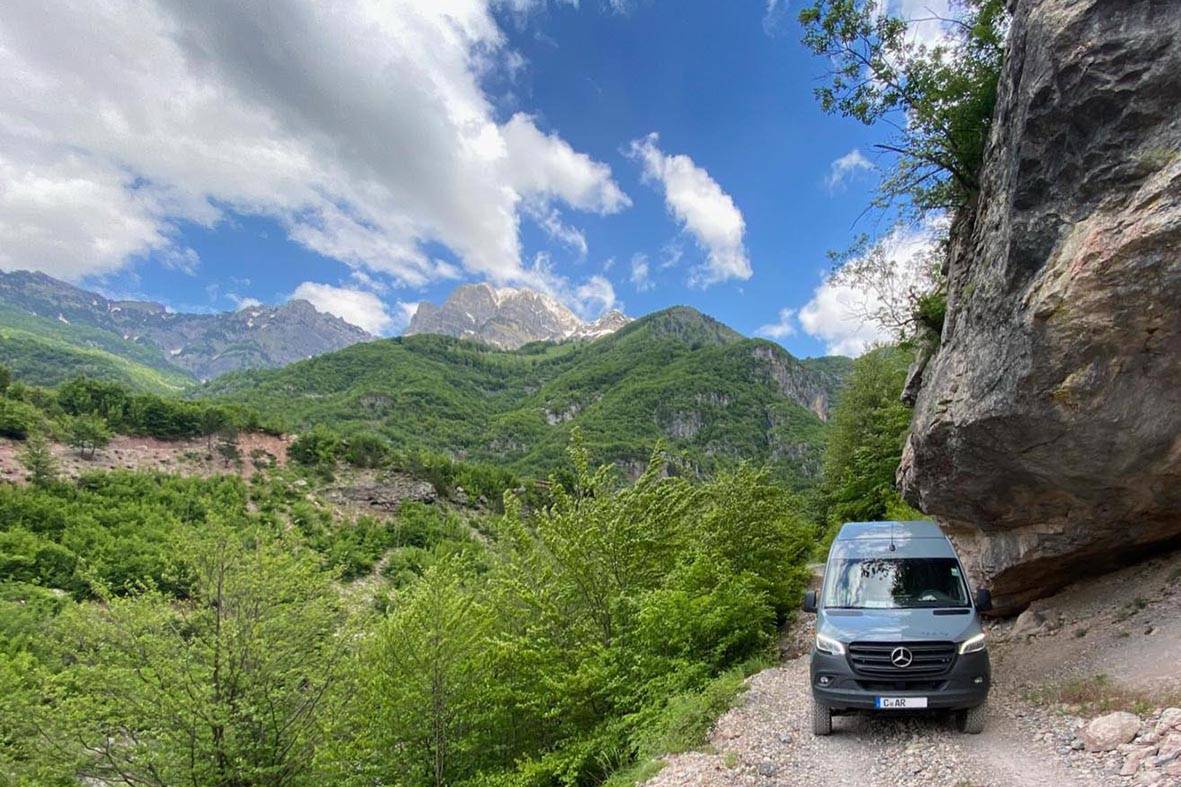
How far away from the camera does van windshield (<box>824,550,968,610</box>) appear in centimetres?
763

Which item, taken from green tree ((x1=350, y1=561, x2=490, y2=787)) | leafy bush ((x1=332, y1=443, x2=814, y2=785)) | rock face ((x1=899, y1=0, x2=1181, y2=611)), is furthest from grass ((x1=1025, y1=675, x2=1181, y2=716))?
green tree ((x1=350, y1=561, x2=490, y2=787))

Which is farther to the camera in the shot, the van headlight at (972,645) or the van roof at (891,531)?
the van roof at (891,531)

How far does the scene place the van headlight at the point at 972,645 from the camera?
6.55 metres

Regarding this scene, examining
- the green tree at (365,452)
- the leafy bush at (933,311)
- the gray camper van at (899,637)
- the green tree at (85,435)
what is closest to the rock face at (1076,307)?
the gray camper van at (899,637)

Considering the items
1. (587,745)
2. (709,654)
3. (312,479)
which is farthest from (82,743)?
(312,479)

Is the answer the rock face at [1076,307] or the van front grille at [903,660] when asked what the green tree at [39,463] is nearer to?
the van front grille at [903,660]

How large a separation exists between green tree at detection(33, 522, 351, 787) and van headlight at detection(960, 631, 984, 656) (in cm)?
1344

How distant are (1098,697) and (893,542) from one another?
A: 113 inches

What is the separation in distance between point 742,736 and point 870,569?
10.4 feet

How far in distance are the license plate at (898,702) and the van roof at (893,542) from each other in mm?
2309

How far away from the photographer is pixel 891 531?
29.7 ft

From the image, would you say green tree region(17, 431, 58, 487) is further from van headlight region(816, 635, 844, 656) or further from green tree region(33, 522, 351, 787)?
van headlight region(816, 635, 844, 656)

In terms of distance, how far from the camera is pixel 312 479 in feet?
213

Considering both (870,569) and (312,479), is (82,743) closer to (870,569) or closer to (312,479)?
(870,569)
